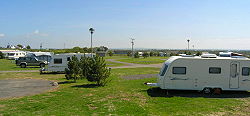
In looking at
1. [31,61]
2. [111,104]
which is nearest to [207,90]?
[111,104]

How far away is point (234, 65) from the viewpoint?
13.3 m

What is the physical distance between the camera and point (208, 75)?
1325 cm

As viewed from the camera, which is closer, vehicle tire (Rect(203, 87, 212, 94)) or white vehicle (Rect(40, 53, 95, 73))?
vehicle tire (Rect(203, 87, 212, 94))

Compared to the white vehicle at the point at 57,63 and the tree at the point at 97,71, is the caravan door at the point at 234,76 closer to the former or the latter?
the tree at the point at 97,71

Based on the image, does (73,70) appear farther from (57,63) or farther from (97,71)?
(57,63)

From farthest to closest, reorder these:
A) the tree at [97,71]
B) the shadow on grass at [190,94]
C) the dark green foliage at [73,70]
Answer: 1. the dark green foliage at [73,70]
2. the tree at [97,71]
3. the shadow on grass at [190,94]

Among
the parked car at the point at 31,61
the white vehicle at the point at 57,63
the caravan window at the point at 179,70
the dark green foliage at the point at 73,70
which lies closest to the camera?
the caravan window at the point at 179,70

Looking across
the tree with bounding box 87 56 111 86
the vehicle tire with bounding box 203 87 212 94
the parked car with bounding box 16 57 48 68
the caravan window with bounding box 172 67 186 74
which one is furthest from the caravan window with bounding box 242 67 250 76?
the parked car with bounding box 16 57 48 68

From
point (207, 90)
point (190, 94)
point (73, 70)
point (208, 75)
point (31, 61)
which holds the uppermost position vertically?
point (31, 61)

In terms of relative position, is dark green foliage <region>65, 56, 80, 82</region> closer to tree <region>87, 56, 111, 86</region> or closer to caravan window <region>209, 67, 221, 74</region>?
tree <region>87, 56, 111, 86</region>

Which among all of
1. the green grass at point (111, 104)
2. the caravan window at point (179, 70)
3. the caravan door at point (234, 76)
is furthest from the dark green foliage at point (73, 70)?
the caravan door at point (234, 76)

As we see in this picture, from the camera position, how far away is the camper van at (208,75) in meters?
13.2

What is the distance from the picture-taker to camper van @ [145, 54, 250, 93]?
1320 centimetres

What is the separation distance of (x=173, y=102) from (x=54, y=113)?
19.4 ft
